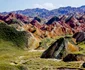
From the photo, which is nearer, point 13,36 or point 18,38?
point 18,38

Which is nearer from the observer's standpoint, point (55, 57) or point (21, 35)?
point (55, 57)

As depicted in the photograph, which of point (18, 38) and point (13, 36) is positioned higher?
point (13, 36)

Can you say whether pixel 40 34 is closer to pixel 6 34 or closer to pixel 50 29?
pixel 50 29

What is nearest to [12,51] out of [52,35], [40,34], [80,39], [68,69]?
[80,39]

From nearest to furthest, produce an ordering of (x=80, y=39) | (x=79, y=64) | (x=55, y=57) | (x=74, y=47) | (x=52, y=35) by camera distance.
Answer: (x=79, y=64)
(x=55, y=57)
(x=74, y=47)
(x=80, y=39)
(x=52, y=35)

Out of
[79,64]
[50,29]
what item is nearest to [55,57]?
[79,64]

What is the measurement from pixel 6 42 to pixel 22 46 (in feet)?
17.5

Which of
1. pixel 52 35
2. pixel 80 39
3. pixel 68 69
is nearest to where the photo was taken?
pixel 68 69

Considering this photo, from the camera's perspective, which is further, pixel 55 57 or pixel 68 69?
pixel 55 57

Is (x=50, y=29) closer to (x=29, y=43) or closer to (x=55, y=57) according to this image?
(x=29, y=43)

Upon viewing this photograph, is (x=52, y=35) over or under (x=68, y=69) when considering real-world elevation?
over

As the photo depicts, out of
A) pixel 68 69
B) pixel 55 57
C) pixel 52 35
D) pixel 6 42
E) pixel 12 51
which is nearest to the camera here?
pixel 68 69

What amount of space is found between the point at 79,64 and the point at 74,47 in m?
17.5

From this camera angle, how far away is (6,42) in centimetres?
10069
